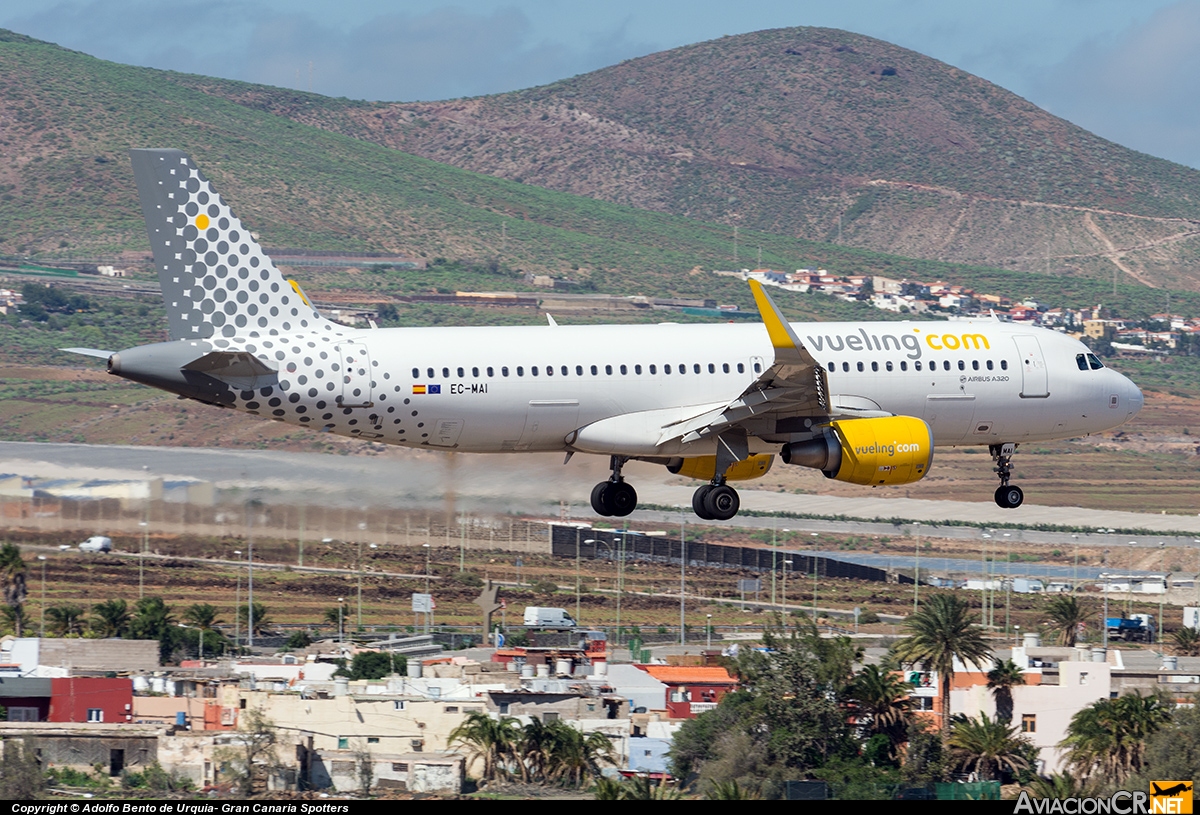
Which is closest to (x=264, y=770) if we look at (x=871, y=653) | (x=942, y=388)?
(x=942, y=388)

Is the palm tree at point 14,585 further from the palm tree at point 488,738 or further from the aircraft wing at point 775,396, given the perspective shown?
the aircraft wing at point 775,396

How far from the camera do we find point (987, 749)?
60.3 m

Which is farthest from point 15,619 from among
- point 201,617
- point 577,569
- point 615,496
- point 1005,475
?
point 1005,475

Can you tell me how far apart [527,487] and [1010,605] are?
41.6 meters

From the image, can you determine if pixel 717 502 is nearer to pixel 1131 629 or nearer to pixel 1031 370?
pixel 1031 370

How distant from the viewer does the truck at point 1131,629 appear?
82125 millimetres

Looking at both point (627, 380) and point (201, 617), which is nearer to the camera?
point (627, 380)

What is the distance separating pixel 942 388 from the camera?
4556 centimetres

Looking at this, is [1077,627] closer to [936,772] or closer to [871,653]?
[871,653]

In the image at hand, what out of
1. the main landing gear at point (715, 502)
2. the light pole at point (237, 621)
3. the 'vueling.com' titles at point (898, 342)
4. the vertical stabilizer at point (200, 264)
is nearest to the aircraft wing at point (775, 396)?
the main landing gear at point (715, 502)

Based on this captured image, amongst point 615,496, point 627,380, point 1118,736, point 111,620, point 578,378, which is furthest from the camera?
point 111,620

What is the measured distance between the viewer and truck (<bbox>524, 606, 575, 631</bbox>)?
247 ft

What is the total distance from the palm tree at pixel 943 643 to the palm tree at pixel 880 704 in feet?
11.4

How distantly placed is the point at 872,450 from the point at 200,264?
16.0 metres
